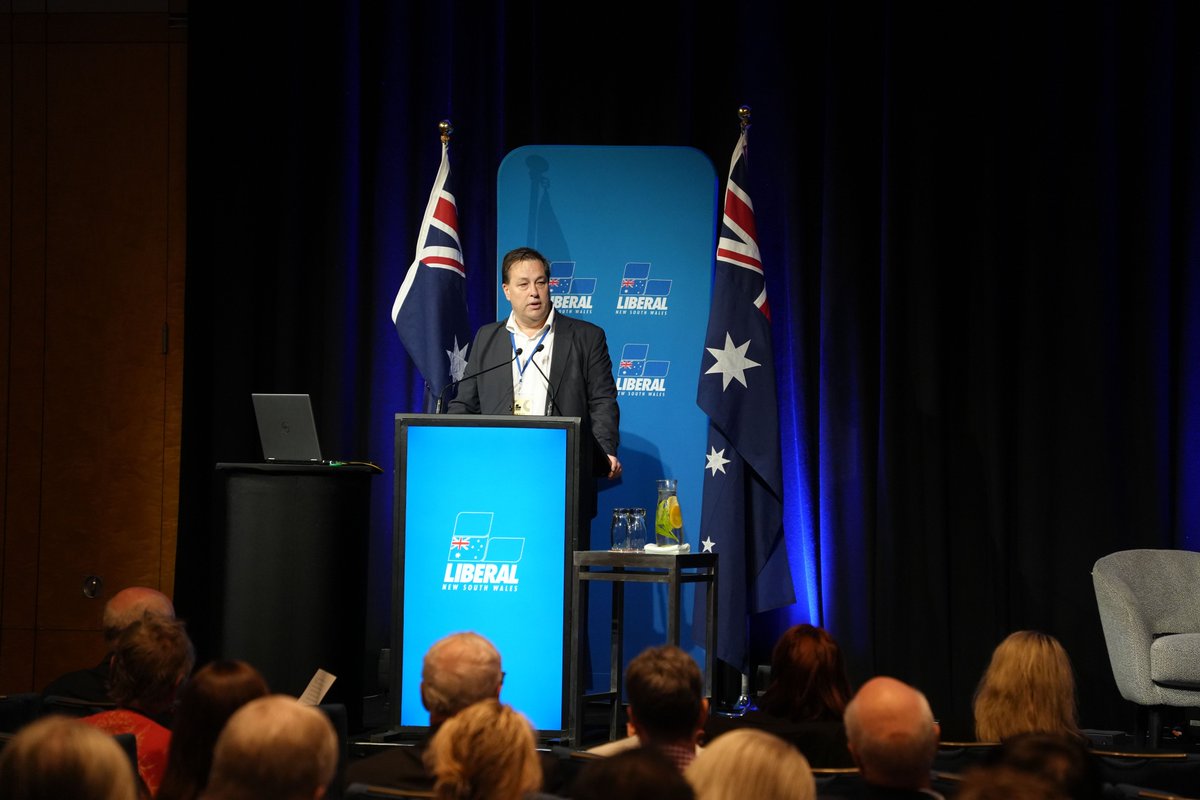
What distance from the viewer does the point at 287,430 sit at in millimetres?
5105

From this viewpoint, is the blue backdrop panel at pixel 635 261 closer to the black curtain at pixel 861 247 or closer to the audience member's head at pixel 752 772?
the black curtain at pixel 861 247

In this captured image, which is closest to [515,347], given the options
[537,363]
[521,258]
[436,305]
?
[537,363]

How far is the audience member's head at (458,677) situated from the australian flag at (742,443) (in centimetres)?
311

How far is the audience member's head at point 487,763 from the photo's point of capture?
7.61 feet

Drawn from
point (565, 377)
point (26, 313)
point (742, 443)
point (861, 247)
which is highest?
point (861, 247)

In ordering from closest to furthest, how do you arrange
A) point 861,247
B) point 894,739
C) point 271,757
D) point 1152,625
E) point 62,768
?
point 62,768 < point 271,757 < point 894,739 < point 1152,625 < point 861,247

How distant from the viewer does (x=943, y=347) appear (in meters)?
6.52

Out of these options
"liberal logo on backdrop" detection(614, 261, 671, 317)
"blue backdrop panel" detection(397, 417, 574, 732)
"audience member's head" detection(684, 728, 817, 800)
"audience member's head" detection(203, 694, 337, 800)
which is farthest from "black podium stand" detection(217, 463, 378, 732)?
"audience member's head" detection(684, 728, 817, 800)

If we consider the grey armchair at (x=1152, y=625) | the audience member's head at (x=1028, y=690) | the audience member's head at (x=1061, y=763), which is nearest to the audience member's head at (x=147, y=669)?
the audience member's head at (x=1061, y=763)

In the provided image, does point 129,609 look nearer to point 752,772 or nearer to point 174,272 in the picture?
point 752,772

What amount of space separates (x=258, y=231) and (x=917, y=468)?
3680 millimetres

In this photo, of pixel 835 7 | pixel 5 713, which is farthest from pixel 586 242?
pixel 5 713

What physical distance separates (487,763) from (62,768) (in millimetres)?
706

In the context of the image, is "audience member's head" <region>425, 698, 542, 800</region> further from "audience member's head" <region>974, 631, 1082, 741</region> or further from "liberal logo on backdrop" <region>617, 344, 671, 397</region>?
"liberal logo on backdrop" <region>617, 344, 671, 397</region>
